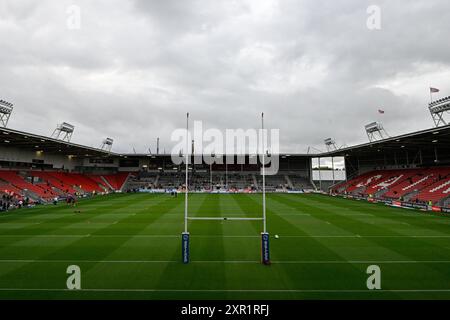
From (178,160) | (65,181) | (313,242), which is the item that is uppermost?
(178,160)

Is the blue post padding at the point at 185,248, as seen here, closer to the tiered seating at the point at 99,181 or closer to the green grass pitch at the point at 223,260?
the green grass pitch at the point at 223,260

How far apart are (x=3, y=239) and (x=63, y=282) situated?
32.2 ft

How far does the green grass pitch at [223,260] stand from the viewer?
8617 mm

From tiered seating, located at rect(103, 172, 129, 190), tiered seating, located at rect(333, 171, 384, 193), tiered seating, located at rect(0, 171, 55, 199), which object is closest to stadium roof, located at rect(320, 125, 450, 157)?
→ tiered seating, located at rect(333, 171, 384, 193)

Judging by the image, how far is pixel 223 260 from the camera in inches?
461

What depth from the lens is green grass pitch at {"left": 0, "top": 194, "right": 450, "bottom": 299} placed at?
339 inches

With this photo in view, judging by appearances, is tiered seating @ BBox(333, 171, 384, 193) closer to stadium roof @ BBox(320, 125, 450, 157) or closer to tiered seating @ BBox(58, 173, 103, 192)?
stadium roof @ BBox(320, 125, 450, 157)

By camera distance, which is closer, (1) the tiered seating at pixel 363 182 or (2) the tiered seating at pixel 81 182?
(2) the tiered seating at pixel 81 182

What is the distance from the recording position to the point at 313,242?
1501 cm

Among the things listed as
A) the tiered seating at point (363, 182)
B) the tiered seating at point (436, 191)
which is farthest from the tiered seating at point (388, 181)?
the tiered seating at point (436, 191)

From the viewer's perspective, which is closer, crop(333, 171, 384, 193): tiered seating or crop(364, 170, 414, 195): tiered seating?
crop(364, 170, 414, 195): tiered seating

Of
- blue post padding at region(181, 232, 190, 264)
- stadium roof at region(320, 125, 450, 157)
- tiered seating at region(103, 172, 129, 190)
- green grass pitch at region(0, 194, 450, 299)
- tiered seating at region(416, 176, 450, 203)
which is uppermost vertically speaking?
stadium roof at region(320, 125, 450, 157)

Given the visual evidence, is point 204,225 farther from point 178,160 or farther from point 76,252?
point 178,160
